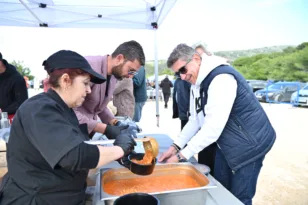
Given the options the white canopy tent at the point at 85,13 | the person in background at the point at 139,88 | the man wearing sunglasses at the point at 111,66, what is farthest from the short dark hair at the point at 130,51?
the person in background at the point at 139,88

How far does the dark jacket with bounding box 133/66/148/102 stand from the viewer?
3.61 meters

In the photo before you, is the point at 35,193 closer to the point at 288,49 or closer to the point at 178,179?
the point at 178,179

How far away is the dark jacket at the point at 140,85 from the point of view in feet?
11.9

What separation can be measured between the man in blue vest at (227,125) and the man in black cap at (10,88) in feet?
6.74

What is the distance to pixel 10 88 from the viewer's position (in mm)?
2791

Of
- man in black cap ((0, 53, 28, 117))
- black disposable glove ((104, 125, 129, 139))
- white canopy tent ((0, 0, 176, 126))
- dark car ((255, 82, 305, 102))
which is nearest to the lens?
black disposable glove ((104, 125, 129, 139))

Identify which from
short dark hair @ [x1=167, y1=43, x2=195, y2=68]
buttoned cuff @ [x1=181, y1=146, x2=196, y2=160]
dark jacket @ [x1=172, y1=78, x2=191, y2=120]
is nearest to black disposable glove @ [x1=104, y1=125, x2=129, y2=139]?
buttoned cuff @ [x1=181, y1=146, x2=196, y2=160]

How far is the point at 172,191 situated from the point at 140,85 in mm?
2885

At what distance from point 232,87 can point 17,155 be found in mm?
1120

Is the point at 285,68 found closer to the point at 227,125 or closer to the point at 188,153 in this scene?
the point at 227,125

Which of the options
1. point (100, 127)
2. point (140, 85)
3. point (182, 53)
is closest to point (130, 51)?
point (182, 53)

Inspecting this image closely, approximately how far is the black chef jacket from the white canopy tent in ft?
8.68

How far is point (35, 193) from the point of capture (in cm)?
84

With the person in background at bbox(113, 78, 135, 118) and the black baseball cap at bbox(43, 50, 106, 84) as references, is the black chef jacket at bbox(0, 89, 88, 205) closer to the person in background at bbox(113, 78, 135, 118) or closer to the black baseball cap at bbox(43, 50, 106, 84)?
the black baseball cap at bbox(43, 50, 106, 84)
